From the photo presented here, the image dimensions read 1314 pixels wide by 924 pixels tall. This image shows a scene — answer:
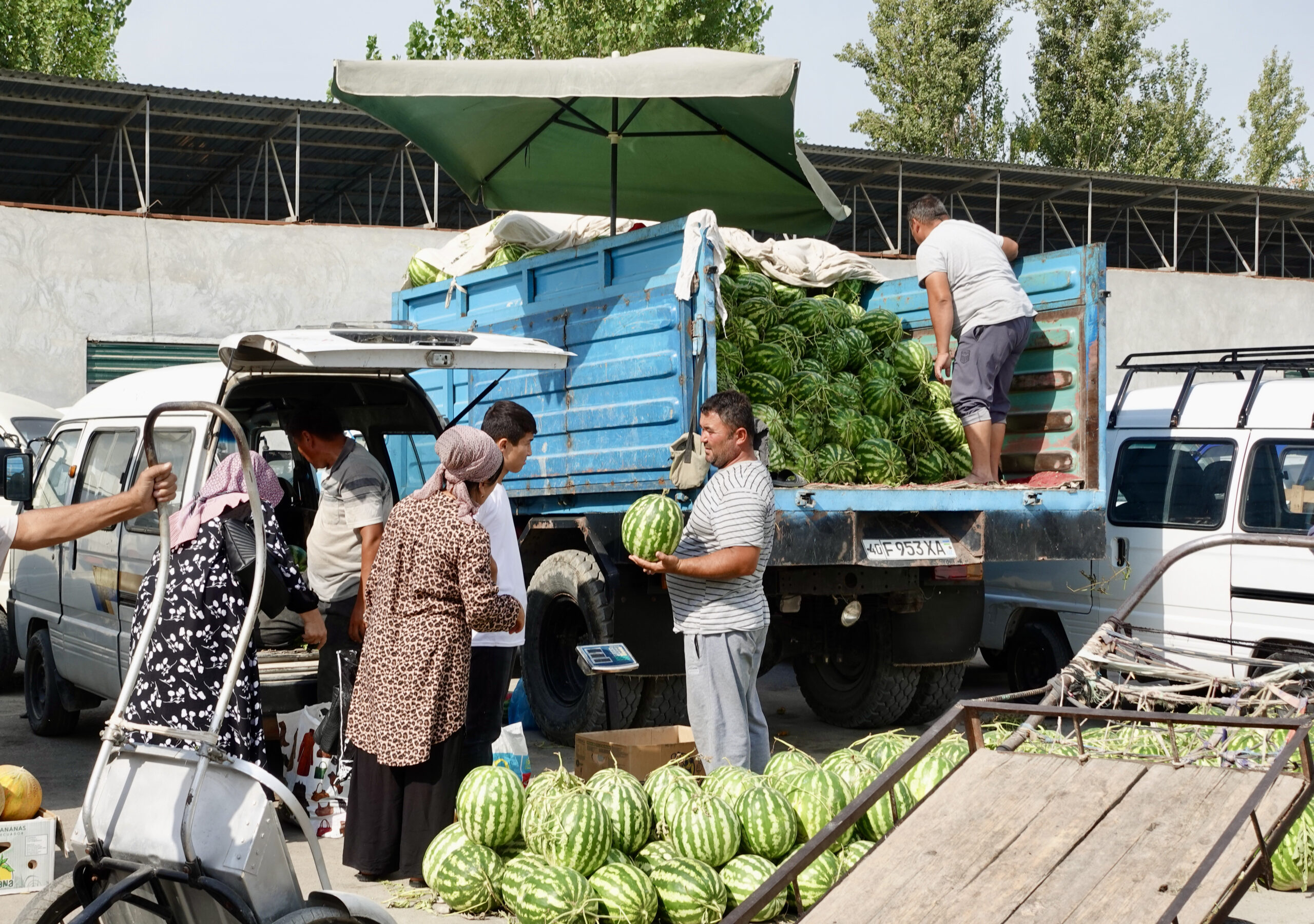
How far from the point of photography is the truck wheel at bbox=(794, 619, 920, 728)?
25.4ft

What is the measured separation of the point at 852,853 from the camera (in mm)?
4578

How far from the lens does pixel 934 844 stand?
3584mm

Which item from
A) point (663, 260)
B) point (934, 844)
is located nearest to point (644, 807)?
point (934, 844)

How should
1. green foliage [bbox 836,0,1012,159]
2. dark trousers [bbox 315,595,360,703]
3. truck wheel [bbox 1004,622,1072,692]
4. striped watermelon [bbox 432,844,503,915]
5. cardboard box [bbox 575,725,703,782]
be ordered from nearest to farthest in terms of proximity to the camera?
striped watermelon [bbox 432,844,503,915], cardboard box [bbox 575,725,703,782], dark trousers [bbox 315,595,360,703], truck wheel [bbox 1004,622,1072,692], green foliage [bbox 836,0,1012,159]

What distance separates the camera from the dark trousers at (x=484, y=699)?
5359 millimetres

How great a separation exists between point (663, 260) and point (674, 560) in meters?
1.97

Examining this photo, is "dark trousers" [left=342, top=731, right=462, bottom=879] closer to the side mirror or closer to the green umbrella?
the side mirror

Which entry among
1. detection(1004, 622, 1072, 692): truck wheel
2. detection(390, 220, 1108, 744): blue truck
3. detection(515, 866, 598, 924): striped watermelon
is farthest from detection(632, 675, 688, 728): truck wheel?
detection(1004, 622, 1072, 692): truck wheel

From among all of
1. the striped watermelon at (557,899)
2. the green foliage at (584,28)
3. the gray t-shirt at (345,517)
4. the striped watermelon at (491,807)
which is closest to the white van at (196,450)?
the gray t-shirt at (345,517)

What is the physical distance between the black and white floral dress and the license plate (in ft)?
10.3

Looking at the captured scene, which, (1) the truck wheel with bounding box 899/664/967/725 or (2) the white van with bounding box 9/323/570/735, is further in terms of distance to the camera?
(1) the truck wheel with bounding box 899/664/967/725

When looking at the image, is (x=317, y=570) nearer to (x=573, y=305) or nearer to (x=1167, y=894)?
(x=573, y=305)

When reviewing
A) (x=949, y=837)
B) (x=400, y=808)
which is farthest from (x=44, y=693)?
(x=949, y=837)

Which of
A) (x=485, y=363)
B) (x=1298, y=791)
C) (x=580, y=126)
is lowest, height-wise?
(x=1298, y=791)
